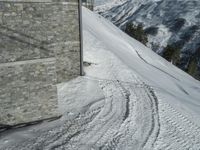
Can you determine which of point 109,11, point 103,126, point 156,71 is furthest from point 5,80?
point 109,11

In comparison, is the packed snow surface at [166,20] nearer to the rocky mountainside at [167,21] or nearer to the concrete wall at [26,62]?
the rocky mountainside at [167,21]

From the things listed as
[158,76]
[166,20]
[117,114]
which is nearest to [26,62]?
[117,114]

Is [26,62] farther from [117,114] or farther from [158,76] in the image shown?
[158,76]

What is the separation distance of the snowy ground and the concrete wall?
2.63ft

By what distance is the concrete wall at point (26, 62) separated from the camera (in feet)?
42.0

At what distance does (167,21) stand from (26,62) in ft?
409

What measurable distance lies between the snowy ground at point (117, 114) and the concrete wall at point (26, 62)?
0.80 meters

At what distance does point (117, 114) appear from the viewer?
15.0 m

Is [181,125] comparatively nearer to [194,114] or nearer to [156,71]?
[194,114]

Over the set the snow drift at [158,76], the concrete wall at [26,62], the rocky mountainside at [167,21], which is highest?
the concrete wall at [26,62]

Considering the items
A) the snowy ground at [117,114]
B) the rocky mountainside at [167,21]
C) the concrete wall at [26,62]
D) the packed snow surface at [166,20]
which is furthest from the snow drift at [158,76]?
the packed snow surface at [166,20]

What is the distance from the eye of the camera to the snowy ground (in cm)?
1264

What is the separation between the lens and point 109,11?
182875 millimetres

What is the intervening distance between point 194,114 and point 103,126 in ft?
17.5
